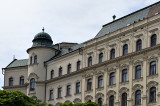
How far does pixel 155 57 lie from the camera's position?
57.8 metres

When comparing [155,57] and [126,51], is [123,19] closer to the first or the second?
[126,51]

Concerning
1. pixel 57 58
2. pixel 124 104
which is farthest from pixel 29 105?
pixel 57 58

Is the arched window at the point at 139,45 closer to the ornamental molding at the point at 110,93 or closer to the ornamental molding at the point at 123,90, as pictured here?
the ornamental molding at the point at 123,90

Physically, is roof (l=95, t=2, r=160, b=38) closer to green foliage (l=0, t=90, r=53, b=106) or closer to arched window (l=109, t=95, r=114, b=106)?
arched window (l=109, t=95, r=114, b=106)

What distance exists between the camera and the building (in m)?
58.7

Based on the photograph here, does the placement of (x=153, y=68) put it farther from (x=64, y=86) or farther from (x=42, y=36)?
(x=42, y=36)

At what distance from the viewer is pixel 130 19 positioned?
217 ft

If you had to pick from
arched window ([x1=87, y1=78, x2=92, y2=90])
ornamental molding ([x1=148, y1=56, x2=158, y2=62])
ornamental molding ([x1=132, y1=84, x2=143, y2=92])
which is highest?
ornamental molding ([x1=148, y1=56, x2=158, y2=62])

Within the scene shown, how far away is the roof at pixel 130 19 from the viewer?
2472 inches

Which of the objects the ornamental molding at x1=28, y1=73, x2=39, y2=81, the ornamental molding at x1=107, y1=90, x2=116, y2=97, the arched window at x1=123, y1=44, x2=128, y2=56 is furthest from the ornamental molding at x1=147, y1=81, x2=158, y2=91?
the ornamental molding at x1=28, y1=73, x2=39, y2=81

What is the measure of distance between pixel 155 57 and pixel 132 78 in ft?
15.8

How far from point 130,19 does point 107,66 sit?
26.2ft

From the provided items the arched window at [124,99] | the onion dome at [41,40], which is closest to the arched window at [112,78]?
the arched window at [124,99]

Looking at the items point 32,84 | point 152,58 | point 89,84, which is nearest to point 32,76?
point 32,84
